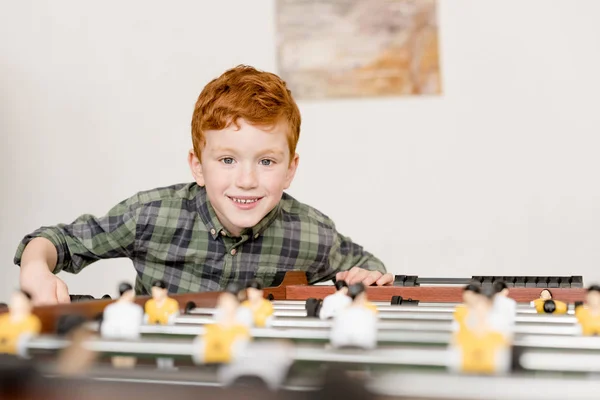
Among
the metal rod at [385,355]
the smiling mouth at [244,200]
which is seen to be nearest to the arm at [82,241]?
the smiling mouth at [244,200]

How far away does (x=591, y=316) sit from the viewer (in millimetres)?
716

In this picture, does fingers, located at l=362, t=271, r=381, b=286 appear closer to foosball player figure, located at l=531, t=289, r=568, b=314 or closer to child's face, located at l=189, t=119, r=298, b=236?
child's face, located at l=189, t=119, r=298, b=236

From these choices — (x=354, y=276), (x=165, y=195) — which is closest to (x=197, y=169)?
(x=165, y=195)

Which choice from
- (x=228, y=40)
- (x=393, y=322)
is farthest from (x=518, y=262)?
(x=393, y=322)

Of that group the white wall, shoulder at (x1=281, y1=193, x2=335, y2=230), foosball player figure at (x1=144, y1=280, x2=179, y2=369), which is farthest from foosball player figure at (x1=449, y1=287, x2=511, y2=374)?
the white wall

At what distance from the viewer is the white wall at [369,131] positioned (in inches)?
103

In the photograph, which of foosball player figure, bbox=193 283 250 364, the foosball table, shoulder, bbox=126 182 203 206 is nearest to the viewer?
the foosball table

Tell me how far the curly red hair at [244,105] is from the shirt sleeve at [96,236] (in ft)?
0.65

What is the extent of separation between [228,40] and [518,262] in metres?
1.32

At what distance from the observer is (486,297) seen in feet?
2.13

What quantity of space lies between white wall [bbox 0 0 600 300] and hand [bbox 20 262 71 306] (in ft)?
5.39

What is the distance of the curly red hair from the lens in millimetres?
1402

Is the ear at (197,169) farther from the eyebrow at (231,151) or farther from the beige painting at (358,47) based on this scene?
the beige painting at (358,47)

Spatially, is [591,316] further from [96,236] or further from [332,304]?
[96,236]
